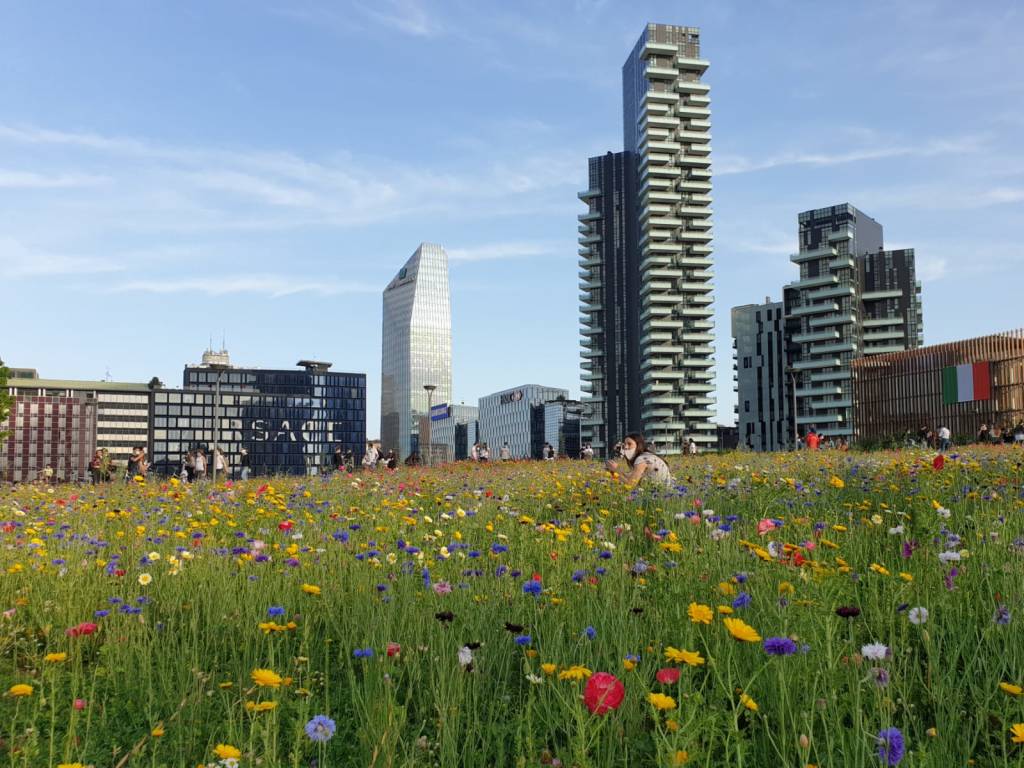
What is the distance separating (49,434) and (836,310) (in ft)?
504

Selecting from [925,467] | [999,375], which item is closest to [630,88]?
[999,375]

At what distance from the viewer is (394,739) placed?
268cm

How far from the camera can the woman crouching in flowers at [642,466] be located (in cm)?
983

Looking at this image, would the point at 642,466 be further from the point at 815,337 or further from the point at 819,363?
the point at 815,337

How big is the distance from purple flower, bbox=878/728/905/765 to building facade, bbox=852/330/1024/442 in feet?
234

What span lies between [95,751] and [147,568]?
9.18 feet

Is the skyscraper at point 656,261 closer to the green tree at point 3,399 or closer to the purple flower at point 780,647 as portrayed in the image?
the green tree at point 3,399

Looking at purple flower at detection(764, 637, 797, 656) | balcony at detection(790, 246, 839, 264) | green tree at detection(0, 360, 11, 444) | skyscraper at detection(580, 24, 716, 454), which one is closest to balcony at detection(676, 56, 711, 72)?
skyscraper at detection(580, 24, 716, 454)

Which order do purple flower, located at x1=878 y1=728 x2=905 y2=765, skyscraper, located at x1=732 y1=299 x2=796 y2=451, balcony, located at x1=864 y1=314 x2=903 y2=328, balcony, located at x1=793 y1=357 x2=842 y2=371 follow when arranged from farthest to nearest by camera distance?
1. skyscraper, located at x1=732 y1=299 x2=796 y2=451
2. balcony, located at x1=864 y1=314 x2=903 y2=328
3. balcony, located at x1=793 y1=357 x2=842 y2=371
4. purple flower, located at x1=878 y1=728 x2=905 y2=765

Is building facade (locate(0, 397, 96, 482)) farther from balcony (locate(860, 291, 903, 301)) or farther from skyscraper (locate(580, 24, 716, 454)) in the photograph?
balcony (locate(860, 291, 903, 301))

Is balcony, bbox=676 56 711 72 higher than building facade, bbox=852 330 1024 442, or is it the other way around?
balcony, bbox=676 56 711 72

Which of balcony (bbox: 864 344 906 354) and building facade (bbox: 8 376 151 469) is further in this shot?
building facade (bbox: 8 376 151 469)

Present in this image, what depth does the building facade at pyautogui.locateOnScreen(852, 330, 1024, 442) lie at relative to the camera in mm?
71938

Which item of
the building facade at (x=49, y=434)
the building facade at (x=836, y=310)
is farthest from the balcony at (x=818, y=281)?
the building facade at (x=49, y=434)
